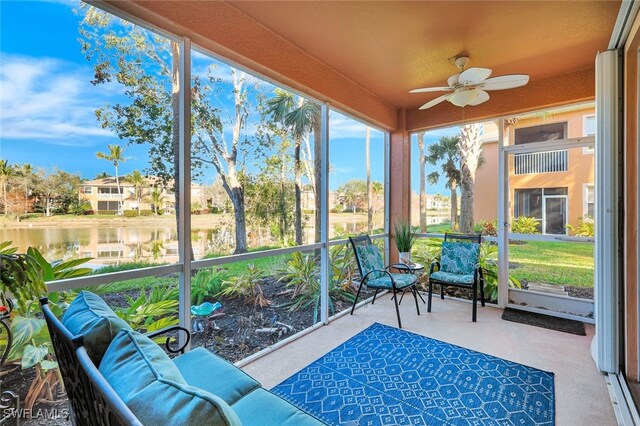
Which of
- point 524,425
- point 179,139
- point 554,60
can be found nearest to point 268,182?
point 179,139

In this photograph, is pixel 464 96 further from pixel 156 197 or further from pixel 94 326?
pixel 94 326

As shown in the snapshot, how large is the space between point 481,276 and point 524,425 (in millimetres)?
2227

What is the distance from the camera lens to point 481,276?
3.73 metres

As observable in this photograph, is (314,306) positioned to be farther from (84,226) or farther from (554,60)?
(554,60)

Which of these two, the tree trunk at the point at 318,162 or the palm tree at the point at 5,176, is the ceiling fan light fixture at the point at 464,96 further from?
the palm tree at the point at 5,176

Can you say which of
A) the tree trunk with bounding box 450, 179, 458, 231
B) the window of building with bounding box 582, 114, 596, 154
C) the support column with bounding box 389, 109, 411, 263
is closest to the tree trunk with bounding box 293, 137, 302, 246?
the support column with bounding box 389, 109, 411, 263

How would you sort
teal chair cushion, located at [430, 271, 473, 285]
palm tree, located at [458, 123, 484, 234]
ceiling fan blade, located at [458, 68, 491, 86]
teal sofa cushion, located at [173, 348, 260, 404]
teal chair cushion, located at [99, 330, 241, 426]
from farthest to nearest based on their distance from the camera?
palm tree, located at [458, 123, 484, 234], teal chair cushion, located at [430, 271, 473, 285], ceiling fan blade, located at [458, 68, 491, 86], teal sofa cushion, located at [173, 348, 260, 404], teal chair cushion, located at [99, 330, 241, 426]

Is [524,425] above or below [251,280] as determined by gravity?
below

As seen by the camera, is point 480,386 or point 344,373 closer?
point 480,386

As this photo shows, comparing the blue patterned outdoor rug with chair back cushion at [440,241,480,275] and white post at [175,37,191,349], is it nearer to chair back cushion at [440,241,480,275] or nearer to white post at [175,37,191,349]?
white post at [175,37,191,349]

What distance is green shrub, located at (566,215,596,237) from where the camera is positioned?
3299mm

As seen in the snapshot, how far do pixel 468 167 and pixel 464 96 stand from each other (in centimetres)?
171

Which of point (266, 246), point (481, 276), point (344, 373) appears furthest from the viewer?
point (481, 276)

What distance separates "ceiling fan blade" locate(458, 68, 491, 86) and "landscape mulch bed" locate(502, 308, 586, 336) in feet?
9.02
